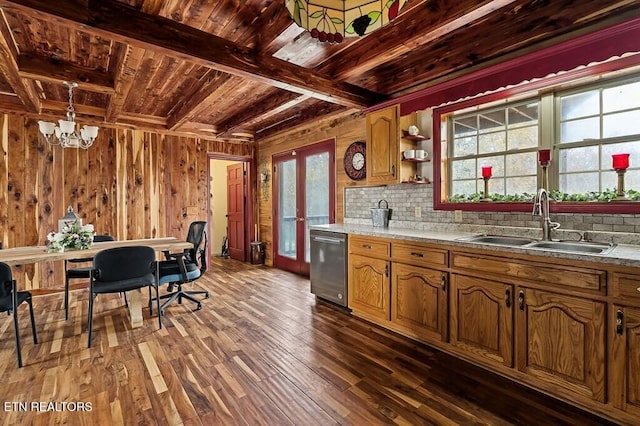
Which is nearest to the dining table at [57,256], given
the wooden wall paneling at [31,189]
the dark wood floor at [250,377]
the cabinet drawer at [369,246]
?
the dark wood floor at [250,377]

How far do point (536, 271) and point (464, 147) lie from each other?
1.53 m

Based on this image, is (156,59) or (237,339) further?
(156,59)

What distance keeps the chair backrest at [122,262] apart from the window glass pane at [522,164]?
11.2 ft

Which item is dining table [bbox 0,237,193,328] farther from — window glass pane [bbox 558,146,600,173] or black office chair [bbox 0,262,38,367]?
Answer: window glass pane [bbox 558,146,600,173]

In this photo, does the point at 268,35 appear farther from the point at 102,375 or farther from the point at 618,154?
the point at 102,375

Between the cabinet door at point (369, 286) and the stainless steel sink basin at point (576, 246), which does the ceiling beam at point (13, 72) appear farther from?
the stainless steel sink basin at point (576, 246)

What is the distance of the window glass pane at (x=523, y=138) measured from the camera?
2.51 meters

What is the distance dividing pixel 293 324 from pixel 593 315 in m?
2.28

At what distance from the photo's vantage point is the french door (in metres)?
4.57

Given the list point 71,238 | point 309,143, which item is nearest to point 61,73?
point 71,238

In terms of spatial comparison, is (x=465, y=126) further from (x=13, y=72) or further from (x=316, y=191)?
(x=13, y=72)

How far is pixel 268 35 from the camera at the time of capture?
229 centimetres

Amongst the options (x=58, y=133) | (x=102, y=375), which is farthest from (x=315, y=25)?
(x=58, y=133)

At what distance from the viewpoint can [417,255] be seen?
2545 millimetres
